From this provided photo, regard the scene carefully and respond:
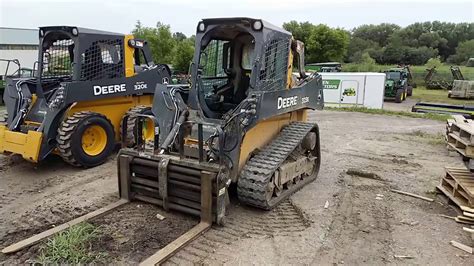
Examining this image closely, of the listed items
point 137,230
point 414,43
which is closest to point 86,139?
point 137,230

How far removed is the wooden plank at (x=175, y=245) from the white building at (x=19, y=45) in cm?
2522

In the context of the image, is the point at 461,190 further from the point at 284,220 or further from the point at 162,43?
the point at 162,43

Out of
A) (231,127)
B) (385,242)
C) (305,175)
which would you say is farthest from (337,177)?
(231,127)

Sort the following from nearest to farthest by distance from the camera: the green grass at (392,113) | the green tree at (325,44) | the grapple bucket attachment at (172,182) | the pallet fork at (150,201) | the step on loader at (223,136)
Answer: the pallet fork at (150,201), the grapple bucket attachment at (172,182), the step on loader at (223,136), the green grass at (392,113), the green tree at (325,44)

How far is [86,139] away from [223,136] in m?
3.66

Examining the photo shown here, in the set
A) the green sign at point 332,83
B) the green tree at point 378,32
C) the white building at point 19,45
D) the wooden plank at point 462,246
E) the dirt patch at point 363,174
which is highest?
the green tree at point 378,32

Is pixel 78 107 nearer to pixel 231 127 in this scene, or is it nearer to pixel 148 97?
pixel 148 97

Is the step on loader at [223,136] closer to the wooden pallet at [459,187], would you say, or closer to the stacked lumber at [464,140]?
the wooden pallet at [459,187]

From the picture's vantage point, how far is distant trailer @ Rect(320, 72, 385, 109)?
17797mm

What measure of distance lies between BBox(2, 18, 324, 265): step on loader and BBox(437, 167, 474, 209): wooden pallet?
204 centimetres

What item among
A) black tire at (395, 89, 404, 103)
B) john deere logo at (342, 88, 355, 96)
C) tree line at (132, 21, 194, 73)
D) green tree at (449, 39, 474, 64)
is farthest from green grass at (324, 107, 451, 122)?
green tree at (449, 39, 474, 64)

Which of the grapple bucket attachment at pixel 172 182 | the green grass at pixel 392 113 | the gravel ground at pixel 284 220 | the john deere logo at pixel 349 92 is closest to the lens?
the gravel ground at pixel 284 220

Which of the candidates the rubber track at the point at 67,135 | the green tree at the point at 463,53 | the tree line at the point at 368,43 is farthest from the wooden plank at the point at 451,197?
the green tree at the point at 463,53

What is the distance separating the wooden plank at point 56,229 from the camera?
3.89 m
